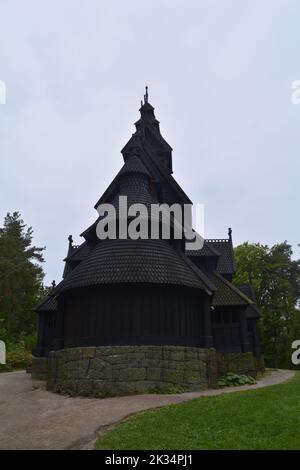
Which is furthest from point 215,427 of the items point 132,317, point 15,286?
point 15,286

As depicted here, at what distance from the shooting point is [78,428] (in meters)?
8.26

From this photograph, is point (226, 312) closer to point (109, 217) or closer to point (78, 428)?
point (109, 217)

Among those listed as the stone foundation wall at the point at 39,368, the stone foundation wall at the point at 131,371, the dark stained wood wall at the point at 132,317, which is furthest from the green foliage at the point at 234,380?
the stone foundation wall at the point at 39,368

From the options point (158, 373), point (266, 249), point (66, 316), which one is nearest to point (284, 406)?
point (158, 373)

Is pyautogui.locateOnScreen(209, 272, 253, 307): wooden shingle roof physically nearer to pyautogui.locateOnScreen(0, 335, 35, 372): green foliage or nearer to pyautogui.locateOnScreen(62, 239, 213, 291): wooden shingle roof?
pyautogui.locateOnScreen(62, 239, 213, 291): wooden shingle roof

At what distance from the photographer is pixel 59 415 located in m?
9.85

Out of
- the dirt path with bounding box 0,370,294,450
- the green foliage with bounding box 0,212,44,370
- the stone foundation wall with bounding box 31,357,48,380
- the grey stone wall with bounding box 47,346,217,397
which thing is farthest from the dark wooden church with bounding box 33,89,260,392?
the green foliage with bounding box 0,212,44,370

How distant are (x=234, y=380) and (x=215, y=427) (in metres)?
8.26

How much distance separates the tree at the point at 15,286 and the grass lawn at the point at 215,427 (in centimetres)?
2902

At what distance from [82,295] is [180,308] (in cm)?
389

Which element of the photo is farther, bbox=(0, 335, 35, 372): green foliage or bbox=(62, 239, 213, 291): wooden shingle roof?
bbox=(0, 335, 35, 372): green foliage

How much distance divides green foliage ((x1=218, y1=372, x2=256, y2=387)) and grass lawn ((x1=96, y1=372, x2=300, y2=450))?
4.71 meters

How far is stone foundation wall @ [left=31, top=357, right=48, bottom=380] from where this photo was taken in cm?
1889
